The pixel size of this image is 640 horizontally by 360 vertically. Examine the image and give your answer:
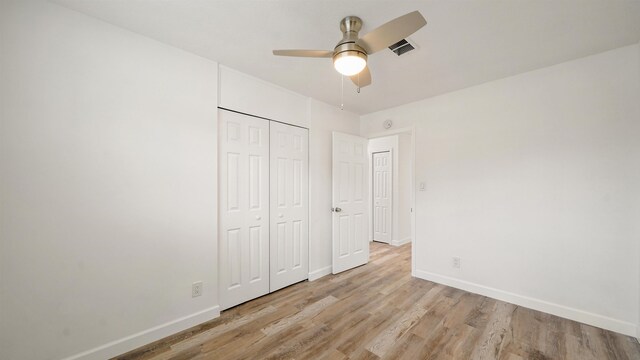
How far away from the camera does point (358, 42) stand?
1.50 metres

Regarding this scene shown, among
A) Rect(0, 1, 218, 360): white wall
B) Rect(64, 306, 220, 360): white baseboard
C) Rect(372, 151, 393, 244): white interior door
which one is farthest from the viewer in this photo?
Rect(372, 151, 393, 244): white interior door

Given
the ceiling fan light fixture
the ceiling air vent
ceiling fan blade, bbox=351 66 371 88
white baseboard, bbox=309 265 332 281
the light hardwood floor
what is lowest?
the light hardwood floor

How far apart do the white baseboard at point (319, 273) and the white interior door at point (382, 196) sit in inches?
83.4

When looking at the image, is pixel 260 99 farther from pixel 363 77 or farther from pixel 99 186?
Answer: pixel 99 186

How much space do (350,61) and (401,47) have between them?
33.0 inches

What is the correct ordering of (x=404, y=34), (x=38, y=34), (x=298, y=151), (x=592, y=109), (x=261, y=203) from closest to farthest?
(x=404, y=34)
(x=38, y=34)
(x=592, y=109)
(x=261, y=203)
(x=298, y=151)

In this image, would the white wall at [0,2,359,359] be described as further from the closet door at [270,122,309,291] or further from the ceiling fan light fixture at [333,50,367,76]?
the ceiling fan light fixture at [333,50,367,76]

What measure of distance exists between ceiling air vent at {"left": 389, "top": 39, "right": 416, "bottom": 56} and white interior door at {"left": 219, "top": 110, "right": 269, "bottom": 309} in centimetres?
153

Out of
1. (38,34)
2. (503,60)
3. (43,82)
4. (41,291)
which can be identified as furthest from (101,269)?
(503,60)

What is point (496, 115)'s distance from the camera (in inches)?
107

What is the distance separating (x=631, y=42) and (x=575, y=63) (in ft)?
1.08

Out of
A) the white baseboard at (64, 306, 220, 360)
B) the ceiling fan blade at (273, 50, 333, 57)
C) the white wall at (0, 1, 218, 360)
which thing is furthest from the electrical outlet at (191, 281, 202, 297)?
the ceiling fan blade at (273, 50, 333, 57)

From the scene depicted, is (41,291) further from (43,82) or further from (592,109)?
(592,109)

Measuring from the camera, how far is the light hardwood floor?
6.00ft
